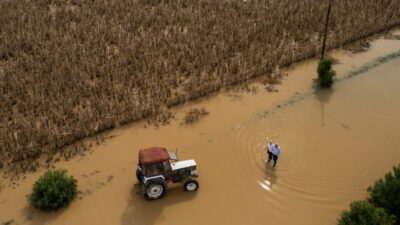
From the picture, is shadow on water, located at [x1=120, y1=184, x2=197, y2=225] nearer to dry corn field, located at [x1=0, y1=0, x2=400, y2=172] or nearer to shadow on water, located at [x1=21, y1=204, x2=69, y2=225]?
shadow on water, located at [x1=21, y1=204, x2=69, y2=225]

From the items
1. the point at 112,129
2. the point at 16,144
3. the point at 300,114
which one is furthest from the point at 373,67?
the point at 16,144

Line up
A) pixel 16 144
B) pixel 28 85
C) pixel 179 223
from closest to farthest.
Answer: pixel 179 223 → pixel 16 144 → pixel 28 85

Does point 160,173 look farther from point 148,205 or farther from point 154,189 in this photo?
point 148,205

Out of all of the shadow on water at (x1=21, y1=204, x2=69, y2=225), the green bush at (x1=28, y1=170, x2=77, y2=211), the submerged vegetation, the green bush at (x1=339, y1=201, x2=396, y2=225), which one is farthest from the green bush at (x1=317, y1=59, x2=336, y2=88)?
the shadow on water at (x1=21, y1=204, x2=69, y2=225)

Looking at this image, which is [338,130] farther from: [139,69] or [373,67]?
[139,69]

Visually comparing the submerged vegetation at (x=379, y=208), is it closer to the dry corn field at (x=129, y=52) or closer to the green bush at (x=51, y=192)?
the green bush at (x=51, y=192)

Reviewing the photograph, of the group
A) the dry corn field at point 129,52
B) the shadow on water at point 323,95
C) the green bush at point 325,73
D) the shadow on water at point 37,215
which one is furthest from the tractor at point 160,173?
the green bush at point 325,73
